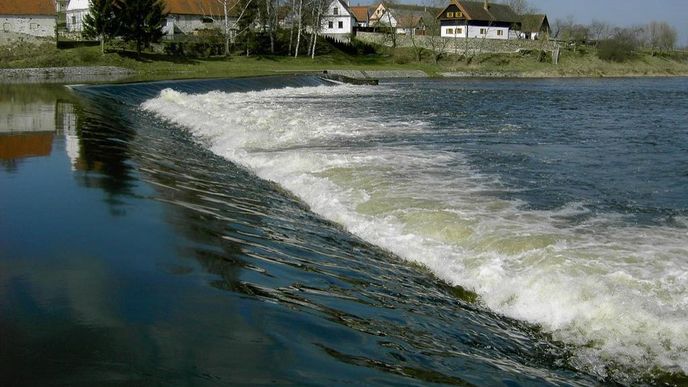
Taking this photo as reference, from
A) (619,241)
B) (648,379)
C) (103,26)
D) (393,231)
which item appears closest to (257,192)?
(393,231)

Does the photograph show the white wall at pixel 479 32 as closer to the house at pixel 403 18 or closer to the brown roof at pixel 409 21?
the house at pixel 403 18

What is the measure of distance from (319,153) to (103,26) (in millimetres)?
46524

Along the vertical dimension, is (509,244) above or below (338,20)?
below

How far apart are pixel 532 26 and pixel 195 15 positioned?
55.8 metres

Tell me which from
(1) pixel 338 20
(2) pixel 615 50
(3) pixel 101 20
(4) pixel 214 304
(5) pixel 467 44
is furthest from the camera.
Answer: (1) pixel 338 20

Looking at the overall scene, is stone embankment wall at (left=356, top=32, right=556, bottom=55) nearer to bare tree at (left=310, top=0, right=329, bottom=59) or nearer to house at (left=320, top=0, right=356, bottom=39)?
house at (left=320, top=0, right=356, bottom=39)

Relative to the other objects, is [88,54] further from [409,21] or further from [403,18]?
[403,18]

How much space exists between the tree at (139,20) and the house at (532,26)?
64287 millimetres

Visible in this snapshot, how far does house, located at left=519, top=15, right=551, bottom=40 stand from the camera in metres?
105

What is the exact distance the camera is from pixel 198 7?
7719 cm

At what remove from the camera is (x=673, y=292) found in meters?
7.05

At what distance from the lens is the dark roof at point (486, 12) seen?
97000 millimetres

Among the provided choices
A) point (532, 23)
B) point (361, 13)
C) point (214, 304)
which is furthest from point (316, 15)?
point (214, 304)

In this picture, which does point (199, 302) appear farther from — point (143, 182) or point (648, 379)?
point (143, 182)
